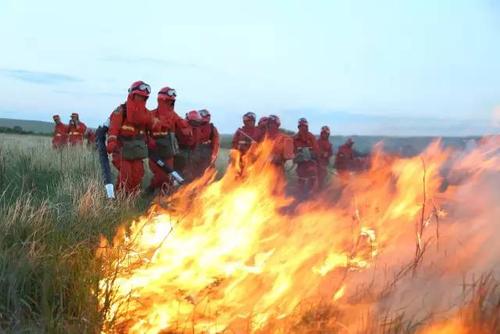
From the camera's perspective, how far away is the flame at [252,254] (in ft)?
12.3

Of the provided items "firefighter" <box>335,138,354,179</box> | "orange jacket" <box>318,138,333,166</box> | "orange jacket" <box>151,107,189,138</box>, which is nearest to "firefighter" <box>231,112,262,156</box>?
"orange jacket" <box>151,107,189,138</box>

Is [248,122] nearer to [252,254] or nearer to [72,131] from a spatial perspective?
[252,254]

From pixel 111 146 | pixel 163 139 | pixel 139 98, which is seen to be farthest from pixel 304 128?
pixel 111 146

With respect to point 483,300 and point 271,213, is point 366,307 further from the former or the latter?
point 271,213

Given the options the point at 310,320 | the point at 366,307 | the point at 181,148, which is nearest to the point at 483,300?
the point at 366,307

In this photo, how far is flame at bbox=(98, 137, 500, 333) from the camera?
Result: 12.3 feet

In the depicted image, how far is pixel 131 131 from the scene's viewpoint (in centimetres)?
879

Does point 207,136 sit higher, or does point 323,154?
point 207,136

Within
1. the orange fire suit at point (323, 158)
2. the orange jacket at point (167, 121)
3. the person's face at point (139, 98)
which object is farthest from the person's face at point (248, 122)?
the person's face at point (139, 98)

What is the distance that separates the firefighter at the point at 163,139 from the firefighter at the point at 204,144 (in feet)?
3.30

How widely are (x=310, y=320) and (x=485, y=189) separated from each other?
Answer: 9.28ft

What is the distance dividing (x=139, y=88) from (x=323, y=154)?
29.4 feet

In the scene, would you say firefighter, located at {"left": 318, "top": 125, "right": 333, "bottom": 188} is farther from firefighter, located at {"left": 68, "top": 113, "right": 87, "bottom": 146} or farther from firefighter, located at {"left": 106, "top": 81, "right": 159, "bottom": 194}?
firefighter, located at {"left": 68, "top": 113, "right": 87, "bottom": 146}

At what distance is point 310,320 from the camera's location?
362 centimetres
